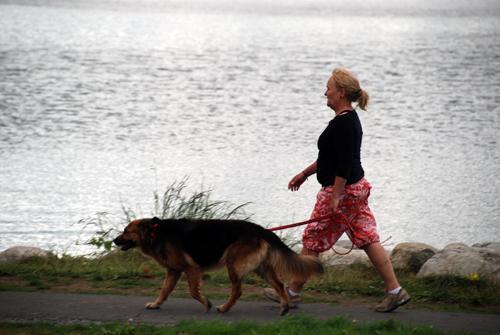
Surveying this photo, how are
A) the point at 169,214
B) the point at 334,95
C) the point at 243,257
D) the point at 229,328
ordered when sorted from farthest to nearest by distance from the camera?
the point at 169,214 → the point at 334,95 → the point at 243,257 → the point at 229,328

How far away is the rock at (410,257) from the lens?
10689mm

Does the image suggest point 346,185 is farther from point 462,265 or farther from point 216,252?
point 462,265

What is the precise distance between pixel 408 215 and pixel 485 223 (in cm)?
132

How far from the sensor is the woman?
7730 millimetres

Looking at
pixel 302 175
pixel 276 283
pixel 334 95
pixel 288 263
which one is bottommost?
pixel 276 283

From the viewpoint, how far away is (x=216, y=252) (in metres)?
7.71

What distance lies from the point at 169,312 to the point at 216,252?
61 cm

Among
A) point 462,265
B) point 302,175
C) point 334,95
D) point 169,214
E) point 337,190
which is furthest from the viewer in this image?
point 169,214

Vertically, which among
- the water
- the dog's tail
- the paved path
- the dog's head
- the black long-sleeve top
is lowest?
the water

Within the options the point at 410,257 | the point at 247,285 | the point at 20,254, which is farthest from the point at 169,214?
the point at 247,285

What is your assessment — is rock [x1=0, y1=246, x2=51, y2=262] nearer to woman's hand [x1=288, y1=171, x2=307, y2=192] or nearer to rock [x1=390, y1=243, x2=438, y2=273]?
woman's hand [x1=288, y1=171, x2=307, y2=192]

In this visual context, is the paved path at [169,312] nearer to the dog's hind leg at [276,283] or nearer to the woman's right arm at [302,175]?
the dog's hind leg at [276,283]

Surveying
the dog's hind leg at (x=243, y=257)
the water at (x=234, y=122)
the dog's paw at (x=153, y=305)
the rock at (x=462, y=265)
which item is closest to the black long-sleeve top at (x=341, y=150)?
the dog's hind leg at (x=243, y=257)

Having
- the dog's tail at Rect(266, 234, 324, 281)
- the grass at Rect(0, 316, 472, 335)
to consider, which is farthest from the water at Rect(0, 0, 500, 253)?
the grass at Rect(0, 316, 472, 335)
